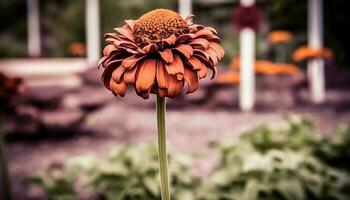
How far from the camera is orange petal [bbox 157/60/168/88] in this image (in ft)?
4.45

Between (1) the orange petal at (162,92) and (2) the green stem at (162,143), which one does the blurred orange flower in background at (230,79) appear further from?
(1) the orange petal at (162,92)

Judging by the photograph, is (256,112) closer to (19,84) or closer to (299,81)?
(299,81)

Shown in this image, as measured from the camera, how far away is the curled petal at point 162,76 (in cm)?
136

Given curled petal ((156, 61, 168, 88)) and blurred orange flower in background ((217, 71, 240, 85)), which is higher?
blurred orange flower in background ((217, 71, 240, 85))

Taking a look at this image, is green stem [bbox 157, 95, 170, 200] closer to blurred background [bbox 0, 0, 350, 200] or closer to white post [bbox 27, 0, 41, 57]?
blurred background [bbox 0, 0, 350, 200]

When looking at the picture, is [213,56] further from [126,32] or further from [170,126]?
[170,126]

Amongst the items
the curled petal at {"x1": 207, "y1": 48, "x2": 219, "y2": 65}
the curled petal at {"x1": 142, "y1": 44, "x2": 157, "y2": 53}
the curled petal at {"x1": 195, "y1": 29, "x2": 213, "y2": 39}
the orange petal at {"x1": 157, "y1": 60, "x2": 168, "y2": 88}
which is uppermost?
the curled petal at {"x1": 195, "y1": 29, "x2": 213, "y2": 39}

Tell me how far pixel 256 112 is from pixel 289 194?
401cm

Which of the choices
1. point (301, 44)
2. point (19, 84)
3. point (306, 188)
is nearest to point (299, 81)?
point (301, 44)

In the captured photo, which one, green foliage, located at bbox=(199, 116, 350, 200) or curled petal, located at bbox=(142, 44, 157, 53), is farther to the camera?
green foliage, located at bbox=(199, 116, 350, 200)

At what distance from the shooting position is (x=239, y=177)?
2791 millimetres

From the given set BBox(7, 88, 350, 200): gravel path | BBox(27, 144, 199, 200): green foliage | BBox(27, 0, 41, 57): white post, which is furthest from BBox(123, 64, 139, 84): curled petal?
BBox(27, 0, 41, 57): white post

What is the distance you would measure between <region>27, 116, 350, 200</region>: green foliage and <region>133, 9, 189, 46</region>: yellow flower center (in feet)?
4.34

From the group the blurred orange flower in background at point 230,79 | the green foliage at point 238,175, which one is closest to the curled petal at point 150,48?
the green foliage at point 238,175
